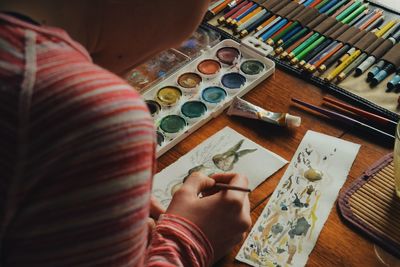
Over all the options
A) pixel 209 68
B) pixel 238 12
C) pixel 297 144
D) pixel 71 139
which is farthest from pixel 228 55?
pixel 71 139

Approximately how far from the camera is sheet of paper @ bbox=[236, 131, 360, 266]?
0.74 m

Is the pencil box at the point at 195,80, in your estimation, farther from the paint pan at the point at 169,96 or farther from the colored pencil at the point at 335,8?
the colored pencil at the point at 335,8

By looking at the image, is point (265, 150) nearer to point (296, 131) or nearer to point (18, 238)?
point (296, 131)

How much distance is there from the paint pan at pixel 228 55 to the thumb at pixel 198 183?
15.0 inches

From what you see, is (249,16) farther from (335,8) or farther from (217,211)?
(217,211)

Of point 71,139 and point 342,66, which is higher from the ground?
point 71,139

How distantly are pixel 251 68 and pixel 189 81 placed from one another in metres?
0.14

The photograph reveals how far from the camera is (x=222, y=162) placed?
0.89 m

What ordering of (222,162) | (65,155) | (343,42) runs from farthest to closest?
(343,42) → (222,162) → (65,155)

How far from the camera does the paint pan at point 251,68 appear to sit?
1059 millimetres

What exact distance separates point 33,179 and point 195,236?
1.07 feet

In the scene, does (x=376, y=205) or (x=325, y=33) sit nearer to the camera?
(x=376, y=205)

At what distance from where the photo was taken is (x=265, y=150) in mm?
908

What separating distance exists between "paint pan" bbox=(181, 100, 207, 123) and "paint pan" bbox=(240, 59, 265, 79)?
0.45ft
